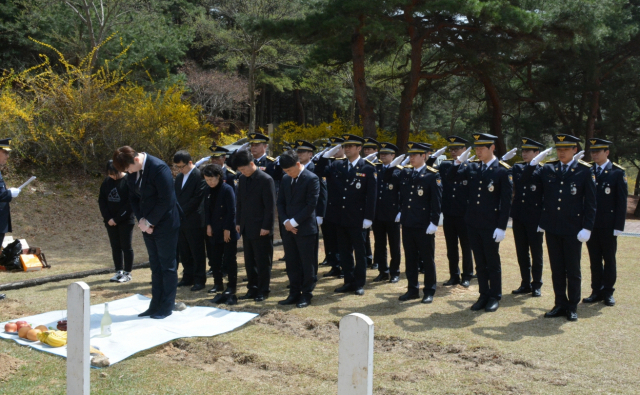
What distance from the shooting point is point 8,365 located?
4.49 metres

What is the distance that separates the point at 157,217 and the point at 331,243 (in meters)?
3.70

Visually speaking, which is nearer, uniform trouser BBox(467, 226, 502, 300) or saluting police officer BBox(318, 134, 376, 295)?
uniform trouser BBox(467, 226, 502, 300)

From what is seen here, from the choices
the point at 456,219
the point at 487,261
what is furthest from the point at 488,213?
the point at 456,219

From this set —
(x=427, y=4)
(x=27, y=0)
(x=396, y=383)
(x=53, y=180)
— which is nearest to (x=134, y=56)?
(x=27, y=0)

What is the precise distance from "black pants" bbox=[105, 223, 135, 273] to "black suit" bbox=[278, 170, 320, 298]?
8.68 feet

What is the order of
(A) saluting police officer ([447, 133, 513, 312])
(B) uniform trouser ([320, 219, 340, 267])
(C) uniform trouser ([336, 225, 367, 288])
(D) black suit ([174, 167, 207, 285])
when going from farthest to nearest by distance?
(B) uniform trouser ([320, 219, 340, 267]), (D) black suit ([174, 167, 207, 285]), (C) uniform trouser ([336, 225, 367, 288]), (A) saluting police officer ([447, 133, 513, 312])

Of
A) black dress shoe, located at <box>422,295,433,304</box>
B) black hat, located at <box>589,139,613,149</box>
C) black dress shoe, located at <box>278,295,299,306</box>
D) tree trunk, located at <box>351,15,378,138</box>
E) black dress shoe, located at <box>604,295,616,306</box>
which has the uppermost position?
tree trunk, located at <box>351,15,378,138</box>

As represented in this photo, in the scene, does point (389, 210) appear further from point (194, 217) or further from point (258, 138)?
point (194, 217)

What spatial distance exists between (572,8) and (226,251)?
1301cm

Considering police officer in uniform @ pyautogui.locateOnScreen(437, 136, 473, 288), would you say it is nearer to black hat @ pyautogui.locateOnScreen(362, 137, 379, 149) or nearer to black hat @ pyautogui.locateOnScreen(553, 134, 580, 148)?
black hat @ pyautogui.locateOnScreen(362, 137, 379, 149)

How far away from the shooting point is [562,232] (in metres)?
6.13

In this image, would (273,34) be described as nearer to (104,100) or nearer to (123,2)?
(104,100)

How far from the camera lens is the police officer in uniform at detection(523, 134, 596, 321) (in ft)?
19.9

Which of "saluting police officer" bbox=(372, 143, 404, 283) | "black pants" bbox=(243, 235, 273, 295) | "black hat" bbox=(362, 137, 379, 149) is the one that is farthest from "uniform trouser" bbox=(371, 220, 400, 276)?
"black pants" bbox=(243, 235, 273, 295)
